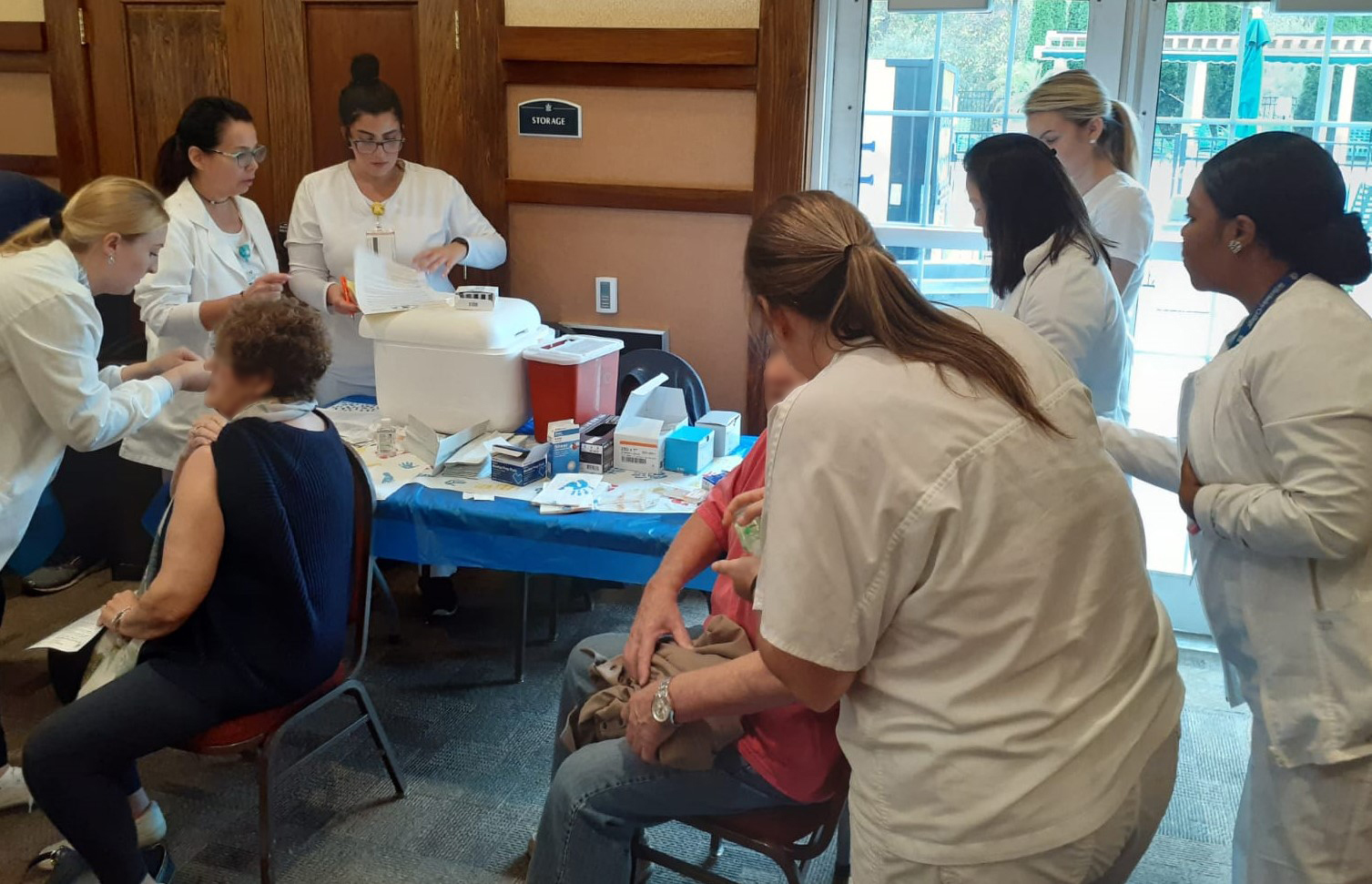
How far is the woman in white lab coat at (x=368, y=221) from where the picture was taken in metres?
3.29

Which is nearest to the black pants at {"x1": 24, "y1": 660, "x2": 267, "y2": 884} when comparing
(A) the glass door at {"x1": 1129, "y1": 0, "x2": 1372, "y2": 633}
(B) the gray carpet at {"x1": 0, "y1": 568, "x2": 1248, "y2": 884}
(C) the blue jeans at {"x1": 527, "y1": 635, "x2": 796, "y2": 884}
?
(B) the gray carpet at {"x1": 0, "y1": 568, "x2": 1248, "y2": 884}

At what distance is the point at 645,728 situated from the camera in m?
A: 1.62

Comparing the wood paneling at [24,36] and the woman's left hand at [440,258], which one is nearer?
the woman's left hand at [440,258]

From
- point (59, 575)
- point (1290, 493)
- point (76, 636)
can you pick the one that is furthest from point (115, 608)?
point (1290, 493)

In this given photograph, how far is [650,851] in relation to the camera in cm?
188

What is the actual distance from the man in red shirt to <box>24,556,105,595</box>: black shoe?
2.51m

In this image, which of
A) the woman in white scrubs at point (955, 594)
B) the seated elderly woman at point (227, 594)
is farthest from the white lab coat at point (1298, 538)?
the seated elderly woman at point (227, 594)

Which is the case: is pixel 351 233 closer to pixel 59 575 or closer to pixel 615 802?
pixel 59 575

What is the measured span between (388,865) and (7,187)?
2.58 m

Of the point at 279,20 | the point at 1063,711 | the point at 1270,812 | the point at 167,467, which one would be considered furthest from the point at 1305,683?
the point at 279,20

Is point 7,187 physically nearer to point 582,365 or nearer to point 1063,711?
point 582,365

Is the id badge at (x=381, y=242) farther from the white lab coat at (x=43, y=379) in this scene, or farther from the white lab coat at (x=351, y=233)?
the white lab coat at (x=43, y=379)

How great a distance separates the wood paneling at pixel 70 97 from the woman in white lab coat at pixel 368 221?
3.90 ft

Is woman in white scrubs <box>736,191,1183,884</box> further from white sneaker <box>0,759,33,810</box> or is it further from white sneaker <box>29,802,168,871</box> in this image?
white sneaker <box>0,759,33,810</box>
